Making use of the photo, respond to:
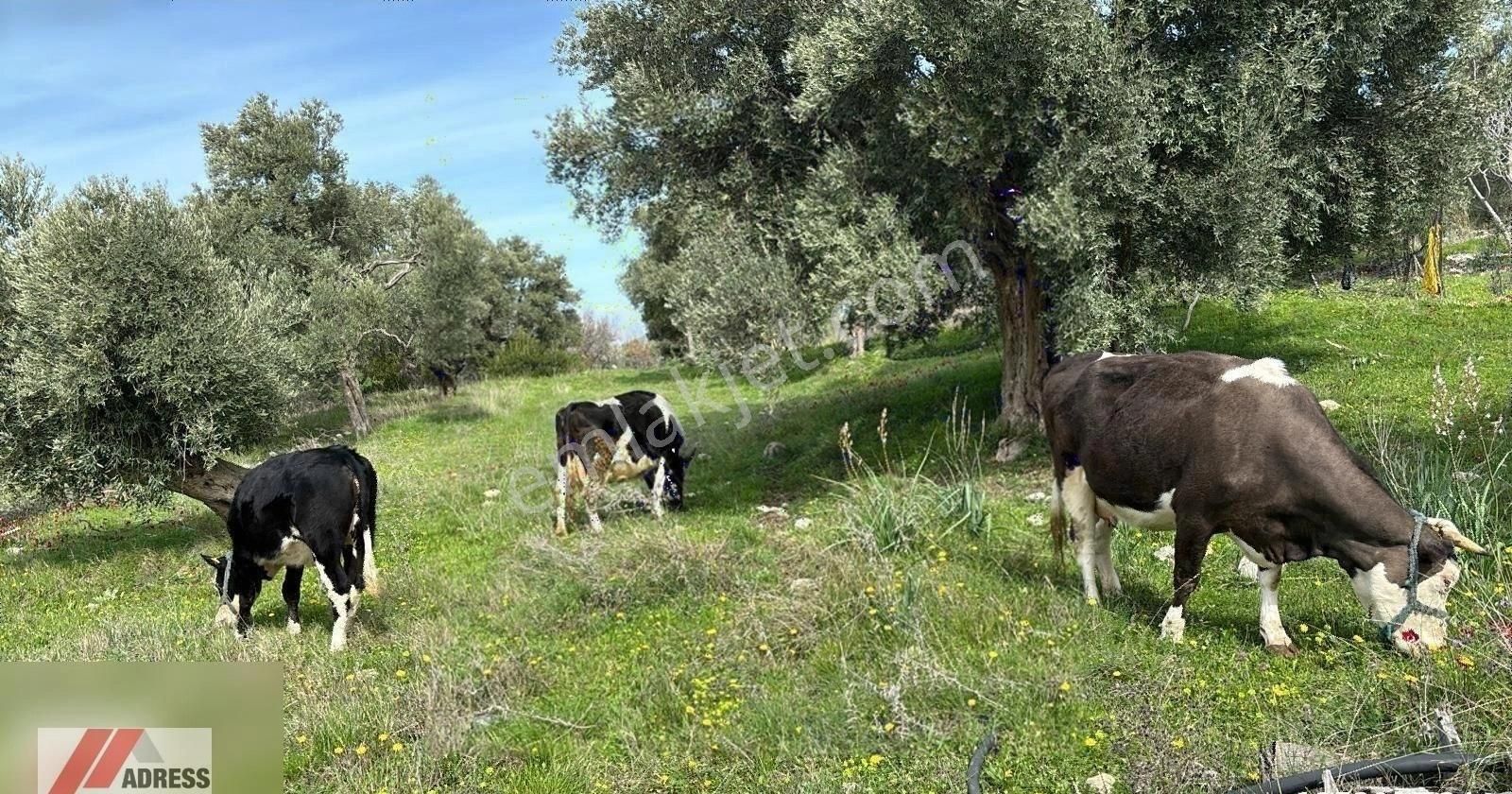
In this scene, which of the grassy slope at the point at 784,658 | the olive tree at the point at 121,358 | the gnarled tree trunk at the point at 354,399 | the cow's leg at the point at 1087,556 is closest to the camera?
the grassy slope at the point at 784,658

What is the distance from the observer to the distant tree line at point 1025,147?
11938 millimetres

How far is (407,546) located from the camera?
1352cm

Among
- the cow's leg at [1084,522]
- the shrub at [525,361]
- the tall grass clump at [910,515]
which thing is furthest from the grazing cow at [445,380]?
the cow's leg at [1084,522]

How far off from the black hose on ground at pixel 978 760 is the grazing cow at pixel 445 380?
30.0 metres

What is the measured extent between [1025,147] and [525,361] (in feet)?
119

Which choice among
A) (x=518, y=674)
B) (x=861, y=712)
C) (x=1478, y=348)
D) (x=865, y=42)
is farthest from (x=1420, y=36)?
(x=518, y=674)

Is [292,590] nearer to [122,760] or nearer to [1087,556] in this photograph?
[122,760]

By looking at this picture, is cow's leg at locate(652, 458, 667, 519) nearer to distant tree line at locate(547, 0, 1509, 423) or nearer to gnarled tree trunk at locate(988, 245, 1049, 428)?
distant tree line at locate(547, 0, 1509, 423)

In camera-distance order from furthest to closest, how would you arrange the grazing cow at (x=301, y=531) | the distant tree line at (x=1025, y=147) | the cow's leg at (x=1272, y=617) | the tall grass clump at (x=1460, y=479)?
the distant tree line at (x=1025, y=147), the grazing cow at (x=301, y=531), the tall grass clump at (x=1460, y=479), the cow's leg at (x=1272, y=617)

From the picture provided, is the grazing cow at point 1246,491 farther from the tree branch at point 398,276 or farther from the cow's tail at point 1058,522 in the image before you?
the tree branch at point 398,276

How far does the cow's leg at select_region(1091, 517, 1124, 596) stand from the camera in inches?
329

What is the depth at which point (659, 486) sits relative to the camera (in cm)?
1473

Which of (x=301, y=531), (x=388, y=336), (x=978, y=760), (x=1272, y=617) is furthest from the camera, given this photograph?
(x=388, y=336)

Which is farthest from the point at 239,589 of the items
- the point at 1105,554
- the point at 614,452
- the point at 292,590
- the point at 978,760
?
the point at 1105,554
